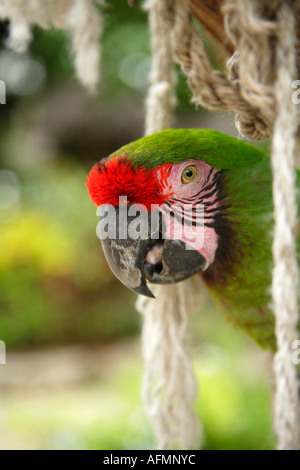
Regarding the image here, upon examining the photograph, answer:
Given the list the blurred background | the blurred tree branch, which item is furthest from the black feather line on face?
the blurred background

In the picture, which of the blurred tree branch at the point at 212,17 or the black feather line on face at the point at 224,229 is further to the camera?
the black feather line on face at the point at 224,229

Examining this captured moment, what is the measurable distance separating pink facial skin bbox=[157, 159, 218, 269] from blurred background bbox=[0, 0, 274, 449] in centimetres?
166

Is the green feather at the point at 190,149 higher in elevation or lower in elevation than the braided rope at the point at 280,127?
higher

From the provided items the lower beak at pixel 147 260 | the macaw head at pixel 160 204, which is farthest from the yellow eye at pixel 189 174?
the lower beak at pixel 147 260

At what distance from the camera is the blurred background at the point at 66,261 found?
8.52 ft

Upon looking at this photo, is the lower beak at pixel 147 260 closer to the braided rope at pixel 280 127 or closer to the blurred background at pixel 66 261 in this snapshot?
the braided rope at pixel 280 127

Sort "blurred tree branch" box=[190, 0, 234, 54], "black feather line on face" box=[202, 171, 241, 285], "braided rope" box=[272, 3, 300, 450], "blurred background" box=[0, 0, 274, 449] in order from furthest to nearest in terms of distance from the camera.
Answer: "blurred background" box=[0, 0, 274, 449] → "black feather line on face" box=[202, 171, 241, 285] → "blurred tree branch" box=[190, 0, 234, 54] → "braided rope" box=[272, 3, 300, 450]

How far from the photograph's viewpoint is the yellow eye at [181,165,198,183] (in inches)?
25.5

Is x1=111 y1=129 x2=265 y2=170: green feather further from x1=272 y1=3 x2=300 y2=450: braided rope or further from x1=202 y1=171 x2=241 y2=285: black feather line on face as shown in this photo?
x1=272 y1=3 x2=300 y2=450: braided rope

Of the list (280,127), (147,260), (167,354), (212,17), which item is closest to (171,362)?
(167,354)

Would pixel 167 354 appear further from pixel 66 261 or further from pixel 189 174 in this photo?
pixel 66 261

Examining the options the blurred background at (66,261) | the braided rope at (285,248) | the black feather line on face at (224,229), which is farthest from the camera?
the blurred background at (66,261)

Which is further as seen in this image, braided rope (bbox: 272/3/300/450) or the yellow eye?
the yellow eye
